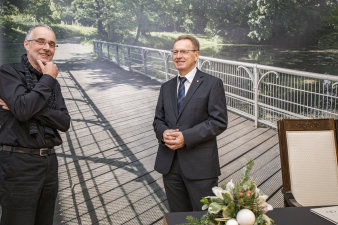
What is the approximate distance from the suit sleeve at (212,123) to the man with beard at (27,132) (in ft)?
2.39

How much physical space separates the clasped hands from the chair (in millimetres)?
601

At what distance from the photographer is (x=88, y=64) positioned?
5.07 m

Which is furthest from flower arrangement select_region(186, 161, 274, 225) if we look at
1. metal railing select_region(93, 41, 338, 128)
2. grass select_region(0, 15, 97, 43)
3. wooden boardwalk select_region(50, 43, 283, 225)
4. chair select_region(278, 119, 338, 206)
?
grass select_region(0, 15, 97, 43)

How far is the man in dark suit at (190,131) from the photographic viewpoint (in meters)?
1.75

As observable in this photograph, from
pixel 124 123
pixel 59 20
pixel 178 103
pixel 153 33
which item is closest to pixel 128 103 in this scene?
pixel 124 123

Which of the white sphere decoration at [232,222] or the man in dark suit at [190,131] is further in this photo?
the man in dark suit at [190,131]

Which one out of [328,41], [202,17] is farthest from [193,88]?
[202,17]

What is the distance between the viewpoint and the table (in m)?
1.28

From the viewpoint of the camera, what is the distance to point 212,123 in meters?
1.75

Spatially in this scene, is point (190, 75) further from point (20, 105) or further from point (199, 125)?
point (20, 105)

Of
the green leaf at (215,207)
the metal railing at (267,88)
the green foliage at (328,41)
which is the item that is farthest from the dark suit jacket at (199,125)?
the green foliage at (328,41)

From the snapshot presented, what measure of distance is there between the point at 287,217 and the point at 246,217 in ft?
1.69

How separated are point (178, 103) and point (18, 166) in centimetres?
90

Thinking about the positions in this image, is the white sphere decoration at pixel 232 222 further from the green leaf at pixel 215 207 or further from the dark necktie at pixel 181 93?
the dark necktie at pixel 181 93
